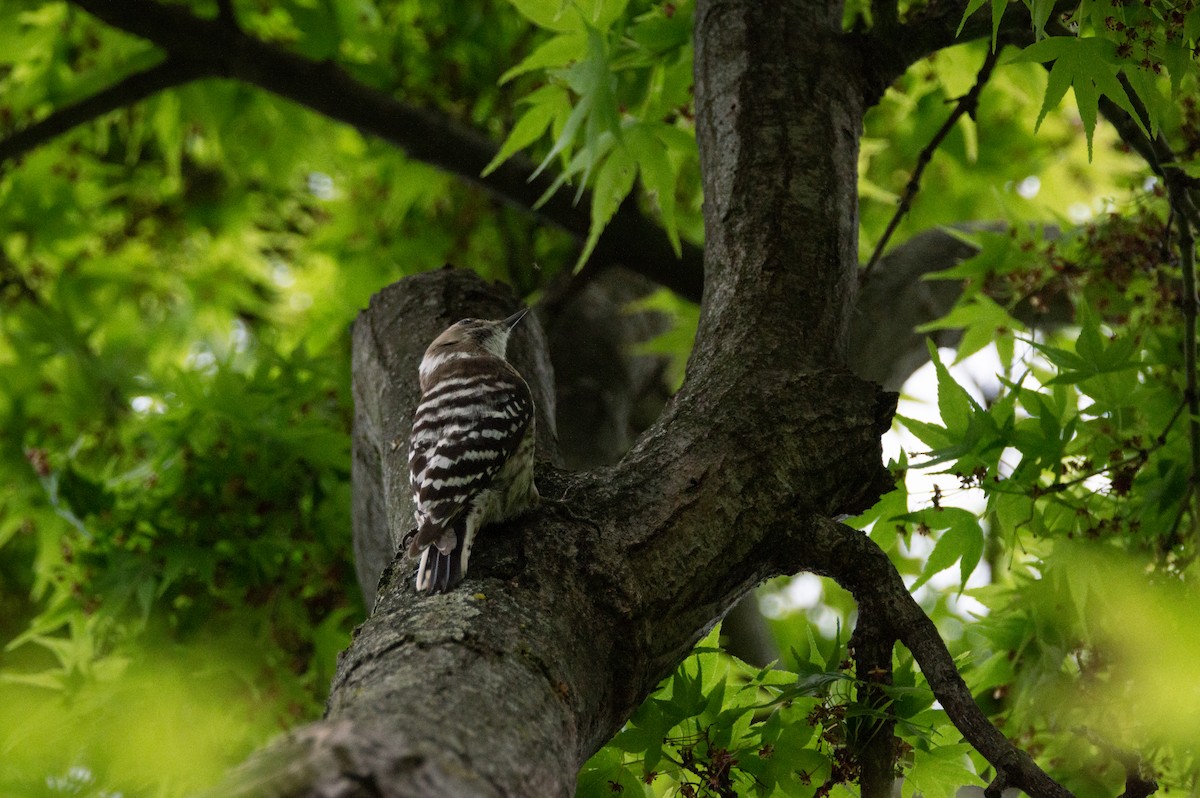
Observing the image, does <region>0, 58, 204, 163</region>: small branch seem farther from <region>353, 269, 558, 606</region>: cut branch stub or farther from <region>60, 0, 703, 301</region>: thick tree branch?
<region>353, 269, 558, 606</region>: cut branch stub

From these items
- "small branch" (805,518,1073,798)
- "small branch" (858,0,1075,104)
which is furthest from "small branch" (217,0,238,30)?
"small branch" (805,518,1073,798)

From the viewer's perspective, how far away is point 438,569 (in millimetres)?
1622

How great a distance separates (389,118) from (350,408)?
100cm

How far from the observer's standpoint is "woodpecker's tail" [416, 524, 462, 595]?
1.56m

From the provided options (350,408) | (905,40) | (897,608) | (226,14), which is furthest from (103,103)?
(897,608)

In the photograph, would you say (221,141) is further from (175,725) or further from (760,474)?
(760,474)

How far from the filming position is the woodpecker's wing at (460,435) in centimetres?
188

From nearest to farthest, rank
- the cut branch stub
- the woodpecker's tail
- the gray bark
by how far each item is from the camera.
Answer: the gray bark, the woodpecker's tail, the cut branch stub

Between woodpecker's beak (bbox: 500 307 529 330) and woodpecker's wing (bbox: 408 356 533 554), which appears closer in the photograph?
woodpecker's wing (bbox: 408 356 533 554)

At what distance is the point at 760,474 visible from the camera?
1.76 meters

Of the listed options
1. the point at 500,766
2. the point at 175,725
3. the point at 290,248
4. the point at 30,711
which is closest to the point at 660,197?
the point at 500,766

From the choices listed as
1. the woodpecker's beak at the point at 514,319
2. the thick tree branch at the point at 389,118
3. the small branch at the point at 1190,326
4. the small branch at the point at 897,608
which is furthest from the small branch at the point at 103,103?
the small branch at the point at 1190,326

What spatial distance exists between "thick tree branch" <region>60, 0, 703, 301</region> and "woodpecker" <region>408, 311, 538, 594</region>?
1413 millimetres

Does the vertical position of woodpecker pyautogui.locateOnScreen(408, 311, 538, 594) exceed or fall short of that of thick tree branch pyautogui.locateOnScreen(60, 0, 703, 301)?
it falls short
